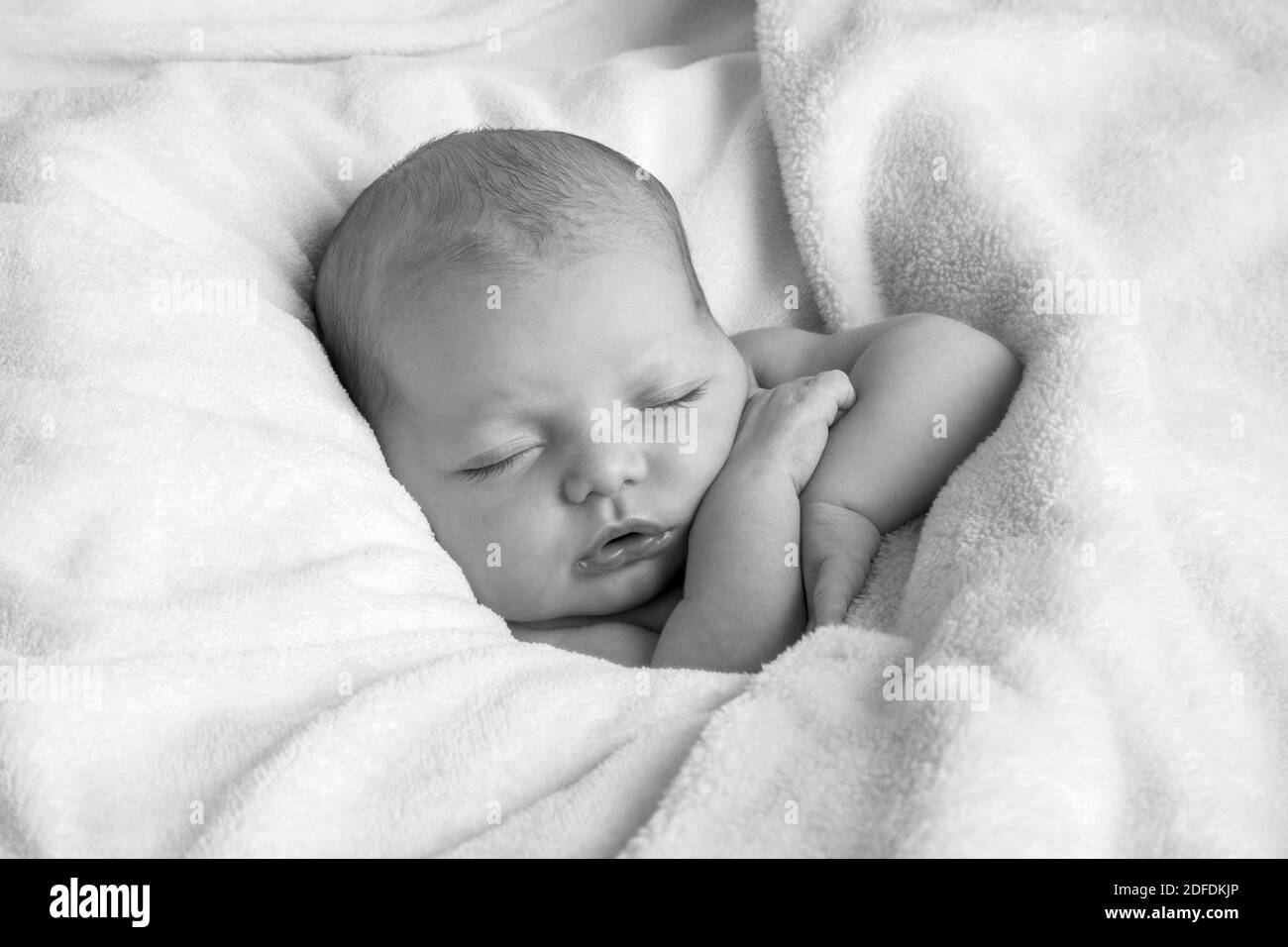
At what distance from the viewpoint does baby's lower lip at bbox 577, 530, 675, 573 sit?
1211mm

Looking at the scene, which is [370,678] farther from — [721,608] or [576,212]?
[576,212]

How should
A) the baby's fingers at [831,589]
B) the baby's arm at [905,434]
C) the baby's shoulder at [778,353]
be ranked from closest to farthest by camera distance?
the baby's fingers at [831,589], the baby's arm at [905,434], the baby's shoulder at [778,353]

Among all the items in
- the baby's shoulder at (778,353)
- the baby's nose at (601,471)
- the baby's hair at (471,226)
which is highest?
the baby's hair at (471,226)

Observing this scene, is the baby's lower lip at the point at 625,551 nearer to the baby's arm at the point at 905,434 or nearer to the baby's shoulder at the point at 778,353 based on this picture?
the baby's arm at the point at 905,434

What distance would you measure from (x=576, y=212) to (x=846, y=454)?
1.17 feet

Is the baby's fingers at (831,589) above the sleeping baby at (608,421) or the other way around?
the other way around

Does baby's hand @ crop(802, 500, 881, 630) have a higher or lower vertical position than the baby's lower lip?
higher

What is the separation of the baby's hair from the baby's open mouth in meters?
0.25

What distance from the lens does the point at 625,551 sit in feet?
3.99

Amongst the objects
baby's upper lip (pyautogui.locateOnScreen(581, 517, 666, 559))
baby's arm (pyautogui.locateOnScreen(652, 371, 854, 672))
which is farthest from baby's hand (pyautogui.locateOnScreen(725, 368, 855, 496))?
baby's upper lip (pyautogui.locateOnScreen(581, 517, 666, 559))

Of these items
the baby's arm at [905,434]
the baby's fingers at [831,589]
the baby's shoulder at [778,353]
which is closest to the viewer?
the baby's fingers at [831,589]

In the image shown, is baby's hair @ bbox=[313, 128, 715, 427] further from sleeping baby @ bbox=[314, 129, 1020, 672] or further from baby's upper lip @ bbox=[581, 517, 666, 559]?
baby's upper lip @ bbox=[581, 517, 666, 559]

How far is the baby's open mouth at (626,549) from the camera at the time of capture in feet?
3.97

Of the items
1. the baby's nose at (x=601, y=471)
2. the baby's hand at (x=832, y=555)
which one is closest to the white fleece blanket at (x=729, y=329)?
the baby's hand at (x=832, y=555)
